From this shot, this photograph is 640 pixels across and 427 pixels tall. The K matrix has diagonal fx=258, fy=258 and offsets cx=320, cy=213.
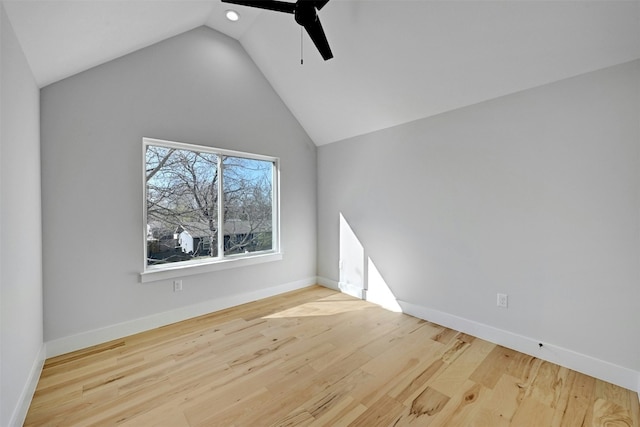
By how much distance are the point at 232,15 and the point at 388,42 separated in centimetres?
178

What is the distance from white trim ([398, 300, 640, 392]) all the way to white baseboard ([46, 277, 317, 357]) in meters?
2.11

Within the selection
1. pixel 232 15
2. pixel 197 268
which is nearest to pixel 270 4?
pixel 232 15

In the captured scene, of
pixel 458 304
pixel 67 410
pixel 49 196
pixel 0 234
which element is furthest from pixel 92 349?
pixel 458 304

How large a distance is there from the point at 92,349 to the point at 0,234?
1.58 metres

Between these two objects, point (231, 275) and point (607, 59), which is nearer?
point (607, 59)

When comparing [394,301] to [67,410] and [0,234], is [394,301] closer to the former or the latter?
[67,410]

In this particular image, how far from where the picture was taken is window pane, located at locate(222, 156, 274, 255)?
334 centimetres

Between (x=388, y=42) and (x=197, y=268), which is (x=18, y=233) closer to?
(x=197, y=268)

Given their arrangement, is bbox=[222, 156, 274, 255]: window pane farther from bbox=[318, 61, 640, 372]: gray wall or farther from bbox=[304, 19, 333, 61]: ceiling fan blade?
bbox=[304, 19, 333, 61]: ceiling fan blade

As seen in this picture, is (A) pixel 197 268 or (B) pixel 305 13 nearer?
(B) pixel 305 13

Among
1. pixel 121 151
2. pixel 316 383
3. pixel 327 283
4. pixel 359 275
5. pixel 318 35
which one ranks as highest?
pixel 318 35

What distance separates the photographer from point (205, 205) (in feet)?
10.2

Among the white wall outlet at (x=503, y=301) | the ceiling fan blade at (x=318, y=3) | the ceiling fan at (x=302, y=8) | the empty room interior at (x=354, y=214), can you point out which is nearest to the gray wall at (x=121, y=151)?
the empty room interior at (x=354, y=214)

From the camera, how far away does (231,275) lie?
3.27m
